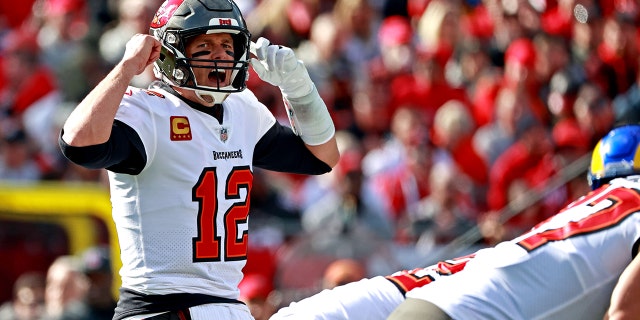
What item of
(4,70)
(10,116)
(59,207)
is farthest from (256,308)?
(4,70)

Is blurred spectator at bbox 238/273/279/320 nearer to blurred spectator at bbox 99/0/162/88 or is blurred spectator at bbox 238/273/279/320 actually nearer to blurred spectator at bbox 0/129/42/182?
blurred spectator at bbox 0/129/42/182

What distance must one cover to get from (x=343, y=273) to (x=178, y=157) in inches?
125

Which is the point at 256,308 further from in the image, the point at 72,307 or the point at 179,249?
the point at 179,249

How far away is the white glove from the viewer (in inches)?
191

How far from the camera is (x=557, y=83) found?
9.37m

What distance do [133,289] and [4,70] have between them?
8.49 metres

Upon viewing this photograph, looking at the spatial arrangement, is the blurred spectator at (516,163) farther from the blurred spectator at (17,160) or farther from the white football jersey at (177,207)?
the white football jersey at (177,207)

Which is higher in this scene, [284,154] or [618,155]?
[284,154]

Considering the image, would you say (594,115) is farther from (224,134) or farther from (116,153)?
(116,153)

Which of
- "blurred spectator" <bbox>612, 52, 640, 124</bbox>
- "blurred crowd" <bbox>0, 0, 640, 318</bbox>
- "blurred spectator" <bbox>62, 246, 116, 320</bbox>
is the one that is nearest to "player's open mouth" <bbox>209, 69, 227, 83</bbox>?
"blurred crowd" <bbox>0, 0, 640, 318</bbox>

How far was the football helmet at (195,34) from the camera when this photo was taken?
4.62 metres

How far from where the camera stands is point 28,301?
8945 mm

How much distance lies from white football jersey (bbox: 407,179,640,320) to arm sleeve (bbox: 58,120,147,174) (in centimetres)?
125

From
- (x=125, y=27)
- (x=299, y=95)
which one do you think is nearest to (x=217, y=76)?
(x=299, y=95)
